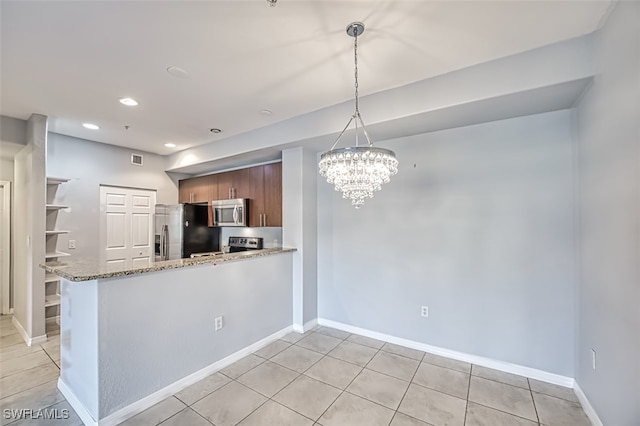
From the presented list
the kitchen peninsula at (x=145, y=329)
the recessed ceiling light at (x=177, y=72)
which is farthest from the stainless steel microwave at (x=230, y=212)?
the recessed ceiling light at (x=177, y=72)

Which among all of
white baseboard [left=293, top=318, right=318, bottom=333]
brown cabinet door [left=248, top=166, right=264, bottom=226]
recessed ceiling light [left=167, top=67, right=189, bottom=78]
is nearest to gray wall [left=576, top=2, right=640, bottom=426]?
white baseboard [left=293, top=318, right=318, bottom=333]

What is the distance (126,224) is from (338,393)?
171 inches

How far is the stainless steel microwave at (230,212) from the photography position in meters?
4.29

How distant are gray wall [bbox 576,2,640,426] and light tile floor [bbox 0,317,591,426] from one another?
0.52 m

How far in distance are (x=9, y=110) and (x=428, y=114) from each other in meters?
4.39

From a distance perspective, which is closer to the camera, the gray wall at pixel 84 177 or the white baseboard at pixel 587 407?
the white baseboard at pixel 587 407

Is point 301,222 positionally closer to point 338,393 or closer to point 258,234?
point 258,234

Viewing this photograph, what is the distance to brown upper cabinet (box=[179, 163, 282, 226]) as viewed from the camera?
4.00 meters

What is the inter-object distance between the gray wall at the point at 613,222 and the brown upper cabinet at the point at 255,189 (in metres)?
3.19

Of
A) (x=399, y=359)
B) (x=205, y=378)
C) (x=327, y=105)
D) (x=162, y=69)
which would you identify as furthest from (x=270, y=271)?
(x=162, y=69)

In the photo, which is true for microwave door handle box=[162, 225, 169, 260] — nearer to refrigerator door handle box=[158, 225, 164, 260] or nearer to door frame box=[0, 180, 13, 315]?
refrigerator door handle box=[158, 225, 164, 260]

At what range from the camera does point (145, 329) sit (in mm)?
2166

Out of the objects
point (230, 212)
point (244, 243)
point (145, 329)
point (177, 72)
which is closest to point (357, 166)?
point (177, 72)

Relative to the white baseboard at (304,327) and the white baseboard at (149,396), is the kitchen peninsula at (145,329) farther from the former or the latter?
the white baseboard at (304,327)
